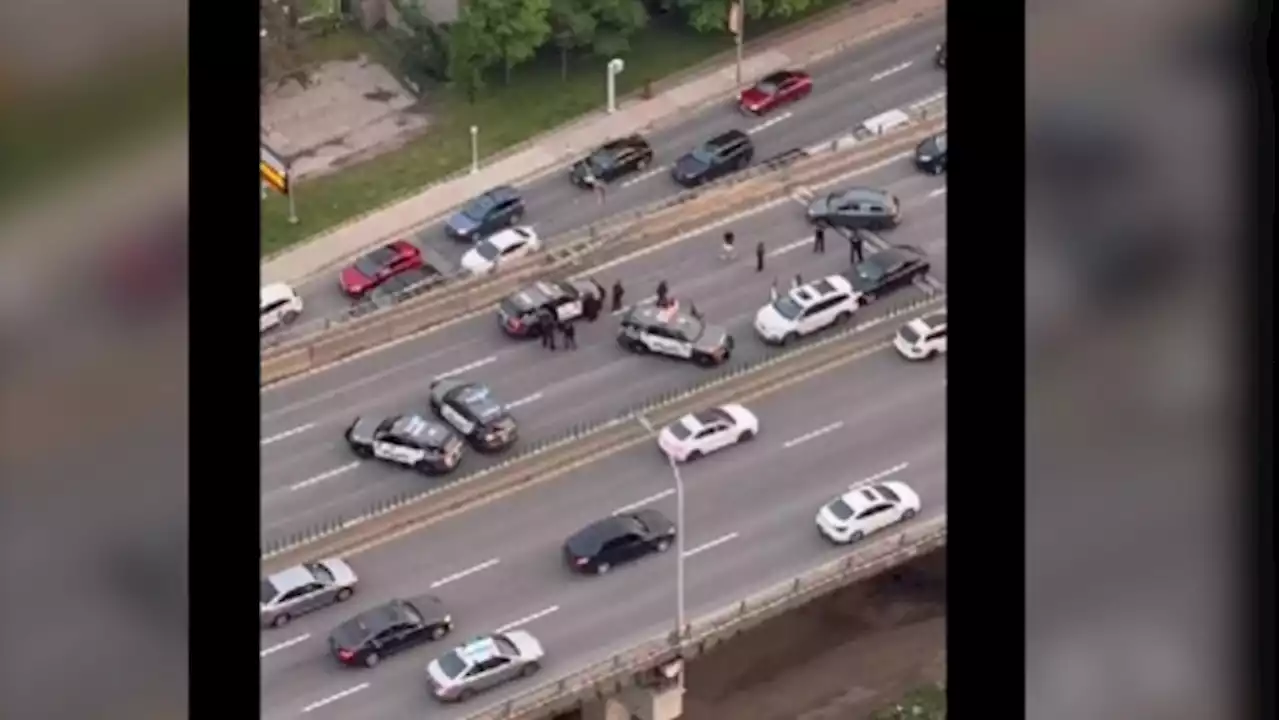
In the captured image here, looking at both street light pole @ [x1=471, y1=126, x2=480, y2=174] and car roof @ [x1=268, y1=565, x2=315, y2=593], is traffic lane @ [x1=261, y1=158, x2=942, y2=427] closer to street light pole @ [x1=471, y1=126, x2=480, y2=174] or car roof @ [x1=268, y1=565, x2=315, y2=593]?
car roof @ [x1=268, y1=565, x2=315, y2=593]

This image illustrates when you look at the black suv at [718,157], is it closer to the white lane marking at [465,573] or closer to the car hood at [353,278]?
the car hood at [353,278]
